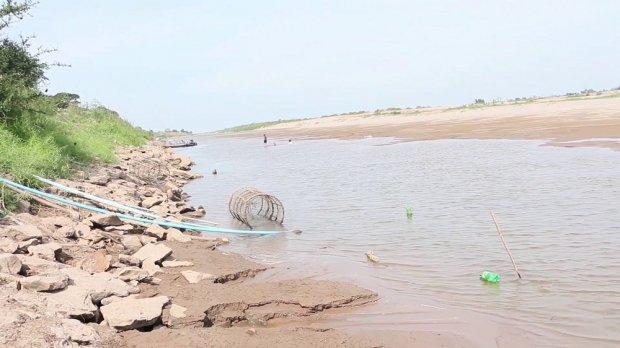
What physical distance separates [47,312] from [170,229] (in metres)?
4.90

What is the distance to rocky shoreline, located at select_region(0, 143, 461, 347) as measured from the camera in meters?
4.30

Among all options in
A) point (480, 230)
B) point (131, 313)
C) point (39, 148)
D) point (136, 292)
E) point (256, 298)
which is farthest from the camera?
point (39, 148)

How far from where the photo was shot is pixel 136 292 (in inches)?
221

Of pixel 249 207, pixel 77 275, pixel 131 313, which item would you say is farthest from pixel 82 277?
pixel 249 207

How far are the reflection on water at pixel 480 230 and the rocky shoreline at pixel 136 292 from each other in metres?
1.32

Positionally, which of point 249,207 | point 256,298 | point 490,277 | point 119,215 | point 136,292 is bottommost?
point 490,277

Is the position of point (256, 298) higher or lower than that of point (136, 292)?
lower

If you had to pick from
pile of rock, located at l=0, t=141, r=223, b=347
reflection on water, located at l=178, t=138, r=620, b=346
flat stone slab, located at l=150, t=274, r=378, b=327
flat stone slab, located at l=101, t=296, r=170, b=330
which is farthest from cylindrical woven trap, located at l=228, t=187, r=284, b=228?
flat stone slab, located at l=101, t=296, r=170, b=330

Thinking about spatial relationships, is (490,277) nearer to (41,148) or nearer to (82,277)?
(82,277)

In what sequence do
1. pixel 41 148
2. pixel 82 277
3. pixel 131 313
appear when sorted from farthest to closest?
pixel 41 148, pixel 82 277, pixel 131 313

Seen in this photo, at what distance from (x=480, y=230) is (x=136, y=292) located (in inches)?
245

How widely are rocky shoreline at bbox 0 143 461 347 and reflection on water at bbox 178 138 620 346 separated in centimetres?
132

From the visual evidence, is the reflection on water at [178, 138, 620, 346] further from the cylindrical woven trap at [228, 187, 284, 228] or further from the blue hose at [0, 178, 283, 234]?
the blue hose at [0, 178, 283, 234]

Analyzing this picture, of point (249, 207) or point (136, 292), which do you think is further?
point (249, 207)
